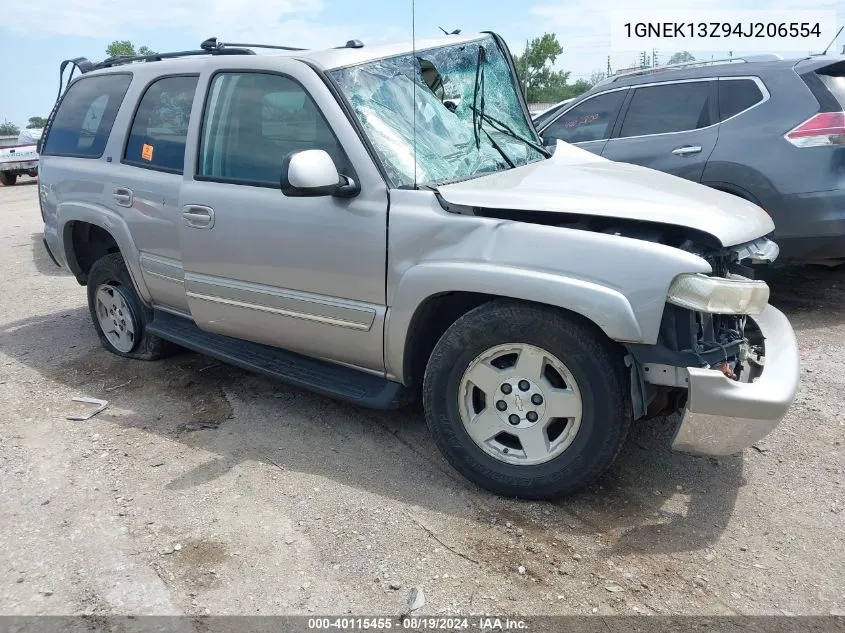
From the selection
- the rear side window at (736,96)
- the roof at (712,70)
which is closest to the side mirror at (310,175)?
the rear side window at (736,96)

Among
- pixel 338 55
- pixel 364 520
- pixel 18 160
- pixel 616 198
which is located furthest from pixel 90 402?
pixel 18 160

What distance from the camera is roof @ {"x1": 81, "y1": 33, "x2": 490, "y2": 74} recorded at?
351 centimetres

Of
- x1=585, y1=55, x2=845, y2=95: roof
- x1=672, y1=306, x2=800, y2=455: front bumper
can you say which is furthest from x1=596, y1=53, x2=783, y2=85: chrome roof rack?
x1=672, y1=306, x2=800, y2=455: front bumper

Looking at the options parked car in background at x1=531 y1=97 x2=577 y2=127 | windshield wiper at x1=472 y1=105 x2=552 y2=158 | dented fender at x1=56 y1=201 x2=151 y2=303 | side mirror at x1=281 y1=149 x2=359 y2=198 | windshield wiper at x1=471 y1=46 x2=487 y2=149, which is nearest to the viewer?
side mirror at x1=281 y1=149 x2=359 y2=198

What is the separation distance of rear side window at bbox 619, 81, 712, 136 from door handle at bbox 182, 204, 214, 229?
3.84 metres

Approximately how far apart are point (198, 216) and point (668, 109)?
4048 millimetres

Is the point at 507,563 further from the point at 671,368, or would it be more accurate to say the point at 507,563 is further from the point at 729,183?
the point at 729,183

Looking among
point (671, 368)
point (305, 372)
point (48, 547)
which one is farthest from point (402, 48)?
point (48, 547)

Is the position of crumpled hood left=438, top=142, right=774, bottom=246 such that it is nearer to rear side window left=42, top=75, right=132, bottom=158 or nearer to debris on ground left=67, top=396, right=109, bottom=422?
debris on ground left=67, top=396, right=109, bottom=422

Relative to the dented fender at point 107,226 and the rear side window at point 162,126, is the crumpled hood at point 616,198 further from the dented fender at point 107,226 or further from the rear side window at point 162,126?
the dented fender at point 107,226

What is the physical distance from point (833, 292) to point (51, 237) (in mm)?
6116

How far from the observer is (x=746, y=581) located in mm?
2578

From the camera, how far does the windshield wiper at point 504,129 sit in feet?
12.6

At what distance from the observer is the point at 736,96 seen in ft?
18.4
